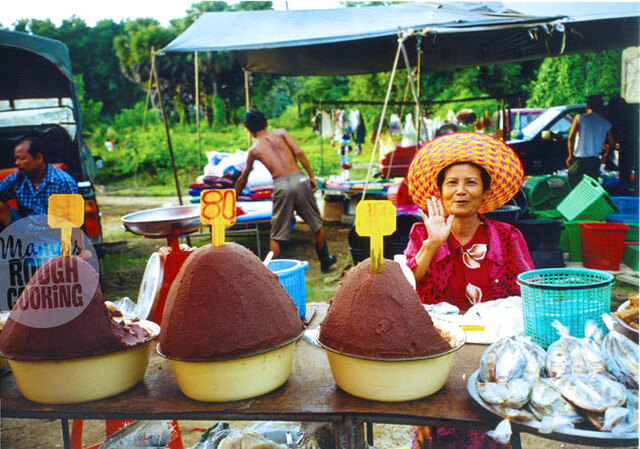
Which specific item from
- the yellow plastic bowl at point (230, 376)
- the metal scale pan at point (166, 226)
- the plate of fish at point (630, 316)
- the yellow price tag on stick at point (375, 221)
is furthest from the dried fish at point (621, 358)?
the metal scale pan at point (166, 226)

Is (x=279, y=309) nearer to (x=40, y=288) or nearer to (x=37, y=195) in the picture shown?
(x=40, y=288)

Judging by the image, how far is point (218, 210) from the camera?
1256 mm

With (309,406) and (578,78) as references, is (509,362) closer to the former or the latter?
(309,406)

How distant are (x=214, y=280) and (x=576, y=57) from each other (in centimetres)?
1398

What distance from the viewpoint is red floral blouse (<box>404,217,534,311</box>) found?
219 cm

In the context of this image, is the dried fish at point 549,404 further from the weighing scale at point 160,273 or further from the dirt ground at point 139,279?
the dirt ground at point 139,279

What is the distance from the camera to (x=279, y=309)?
4.07 feet

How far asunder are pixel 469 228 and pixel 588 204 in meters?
4.18

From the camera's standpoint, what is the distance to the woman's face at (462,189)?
2.14 m

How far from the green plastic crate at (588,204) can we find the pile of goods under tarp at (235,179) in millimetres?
3963

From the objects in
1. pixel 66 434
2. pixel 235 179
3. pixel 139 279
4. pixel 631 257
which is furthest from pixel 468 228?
pixel 235 179

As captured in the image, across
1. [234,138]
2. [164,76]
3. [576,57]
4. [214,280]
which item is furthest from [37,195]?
[164,76]

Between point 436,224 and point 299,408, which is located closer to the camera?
point 299,408

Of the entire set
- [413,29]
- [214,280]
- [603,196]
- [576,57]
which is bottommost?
[603,196]
